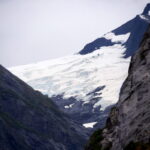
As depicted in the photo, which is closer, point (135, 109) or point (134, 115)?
point (134, 115)

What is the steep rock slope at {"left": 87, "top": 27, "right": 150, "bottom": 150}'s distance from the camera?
98.5 feet

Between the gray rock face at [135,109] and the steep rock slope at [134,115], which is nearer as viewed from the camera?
the steep rock slope at [134,115]

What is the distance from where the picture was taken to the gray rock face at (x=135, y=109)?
30.6m

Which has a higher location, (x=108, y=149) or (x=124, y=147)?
(x=124, y=147)

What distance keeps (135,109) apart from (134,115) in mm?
760

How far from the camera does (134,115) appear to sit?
32.6 m

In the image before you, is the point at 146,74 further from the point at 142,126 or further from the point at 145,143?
the point at 145,143

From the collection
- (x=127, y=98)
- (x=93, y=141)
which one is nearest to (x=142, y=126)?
(x=127, y=98)

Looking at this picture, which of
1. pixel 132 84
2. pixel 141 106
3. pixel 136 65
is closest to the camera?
pixel 141 106

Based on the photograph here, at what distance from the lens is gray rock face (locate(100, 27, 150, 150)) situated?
30594mm

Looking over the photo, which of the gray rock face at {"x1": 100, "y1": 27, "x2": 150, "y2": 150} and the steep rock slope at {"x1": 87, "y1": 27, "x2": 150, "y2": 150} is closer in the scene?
the steep rock slope at {"x1": 87, "y1": 27, "x2": 150, "y2": 150}

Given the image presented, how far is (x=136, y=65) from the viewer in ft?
133

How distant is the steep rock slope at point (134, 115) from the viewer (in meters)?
30.0

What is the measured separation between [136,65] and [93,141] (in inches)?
335
